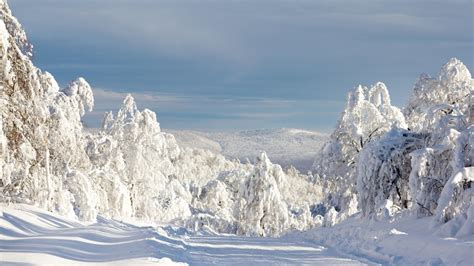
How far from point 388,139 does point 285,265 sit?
1360 cm

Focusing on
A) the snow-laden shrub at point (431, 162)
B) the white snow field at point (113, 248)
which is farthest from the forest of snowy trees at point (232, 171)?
the white snow field at point (113, 248)

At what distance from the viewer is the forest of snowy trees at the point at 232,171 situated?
13477mm

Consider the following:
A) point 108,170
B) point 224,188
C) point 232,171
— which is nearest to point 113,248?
point 108,170

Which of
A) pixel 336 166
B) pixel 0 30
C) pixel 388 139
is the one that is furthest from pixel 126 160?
pixel 0 30

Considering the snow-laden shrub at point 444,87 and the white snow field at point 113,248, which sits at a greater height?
the snow-laden shrub at point 444,87

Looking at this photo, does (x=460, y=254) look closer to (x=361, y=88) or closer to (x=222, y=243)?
(x=222, y=243)

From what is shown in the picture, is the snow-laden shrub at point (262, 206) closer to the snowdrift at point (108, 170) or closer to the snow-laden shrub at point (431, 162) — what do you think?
the snowdrift at point (108, 170)

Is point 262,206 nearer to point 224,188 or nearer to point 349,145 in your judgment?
point 349,145

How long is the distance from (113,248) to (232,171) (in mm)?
36737

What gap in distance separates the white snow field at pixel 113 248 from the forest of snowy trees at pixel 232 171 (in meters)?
1.00

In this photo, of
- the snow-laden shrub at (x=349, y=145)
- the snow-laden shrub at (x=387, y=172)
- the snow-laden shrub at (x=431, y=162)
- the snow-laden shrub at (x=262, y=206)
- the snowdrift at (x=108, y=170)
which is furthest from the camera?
the snow-laden shrub at (x=262, y=206)

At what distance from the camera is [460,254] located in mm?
12875

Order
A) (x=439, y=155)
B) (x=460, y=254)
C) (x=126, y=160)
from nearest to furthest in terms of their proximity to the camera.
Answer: (x=460, y=254) → (x=439, y=155) → (x=126, y=160)

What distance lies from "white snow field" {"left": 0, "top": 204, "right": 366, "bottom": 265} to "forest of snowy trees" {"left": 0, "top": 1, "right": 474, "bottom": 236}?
39.2 inches
